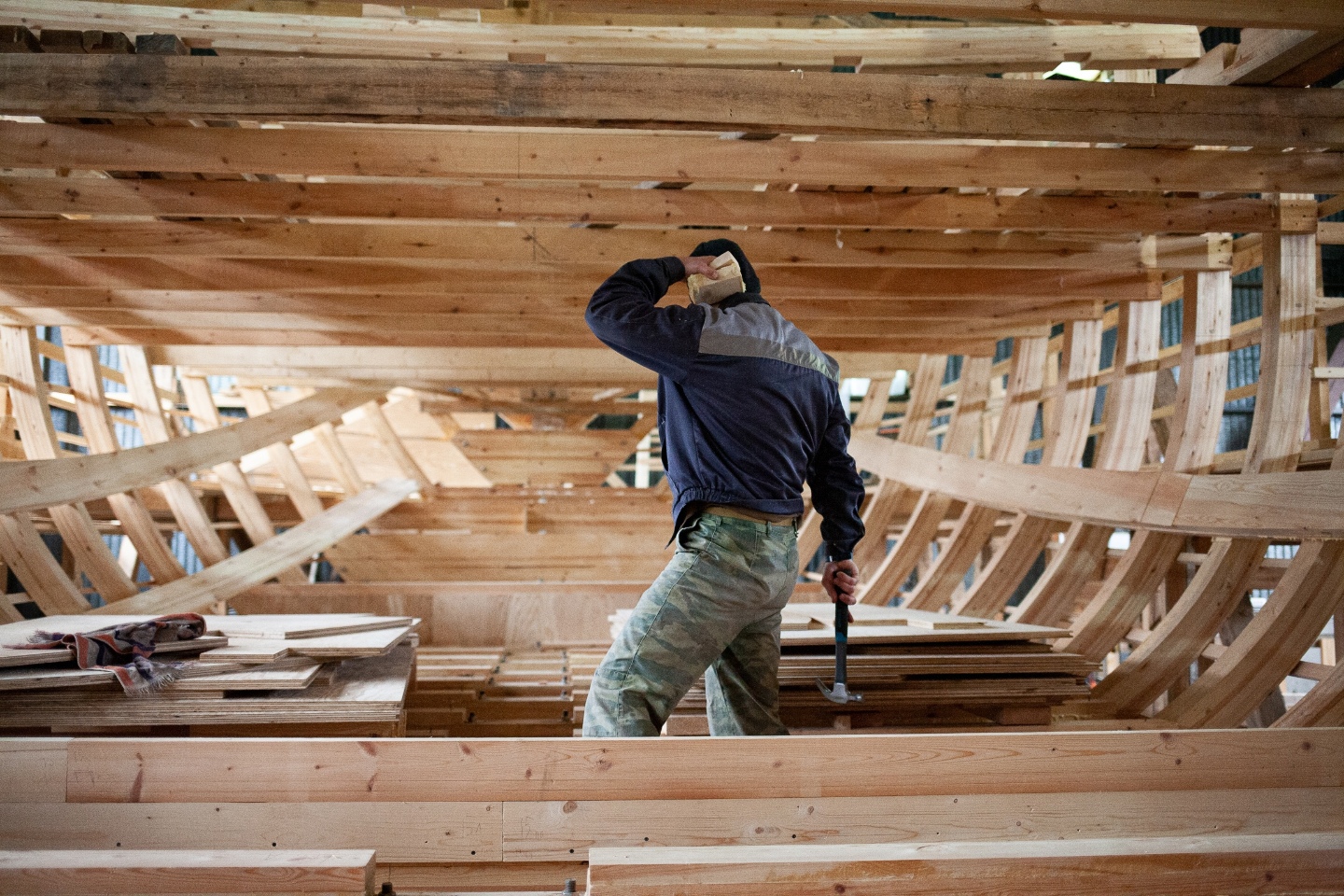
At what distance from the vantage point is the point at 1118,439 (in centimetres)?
521

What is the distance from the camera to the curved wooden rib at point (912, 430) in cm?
715

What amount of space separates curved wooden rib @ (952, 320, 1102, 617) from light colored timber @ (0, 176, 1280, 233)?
1547 mm

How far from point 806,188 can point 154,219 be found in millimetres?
2776

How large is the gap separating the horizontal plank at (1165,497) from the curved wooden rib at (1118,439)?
1.50 ft

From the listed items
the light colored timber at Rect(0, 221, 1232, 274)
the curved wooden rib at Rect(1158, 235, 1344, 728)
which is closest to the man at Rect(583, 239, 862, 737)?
the light colored timber at Rect(0, 221, 1232, 274)

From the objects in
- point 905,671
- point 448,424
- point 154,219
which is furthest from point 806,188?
point 448,424

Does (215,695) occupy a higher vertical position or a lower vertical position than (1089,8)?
lower

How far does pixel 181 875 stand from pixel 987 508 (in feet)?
16.2

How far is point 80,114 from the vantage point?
279 centimetres

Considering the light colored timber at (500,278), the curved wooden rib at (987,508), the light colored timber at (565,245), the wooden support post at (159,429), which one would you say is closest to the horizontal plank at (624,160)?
the light colored timber at (565,245)

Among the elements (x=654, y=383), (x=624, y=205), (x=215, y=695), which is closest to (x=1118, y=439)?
(x=624, y=205)

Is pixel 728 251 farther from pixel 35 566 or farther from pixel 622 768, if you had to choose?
pixel 35 566

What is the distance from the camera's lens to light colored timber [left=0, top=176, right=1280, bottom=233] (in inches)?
145

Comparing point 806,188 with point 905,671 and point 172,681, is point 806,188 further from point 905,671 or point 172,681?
point 172,681
